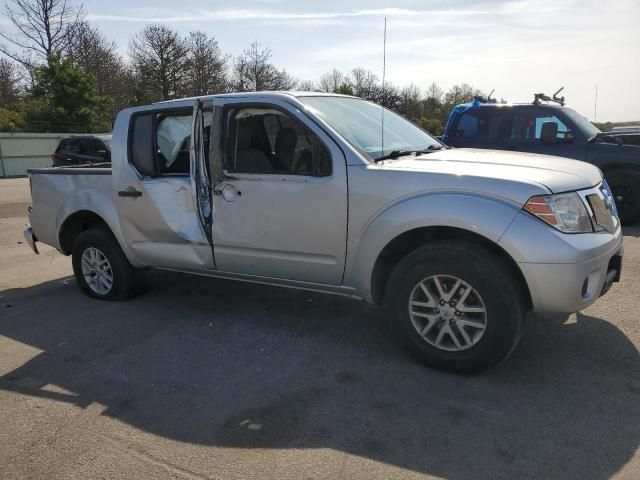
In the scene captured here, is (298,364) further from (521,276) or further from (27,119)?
(27,119)

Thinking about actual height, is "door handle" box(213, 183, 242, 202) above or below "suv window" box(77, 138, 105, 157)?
below

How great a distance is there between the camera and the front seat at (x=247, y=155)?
4137mm

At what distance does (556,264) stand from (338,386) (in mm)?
1507

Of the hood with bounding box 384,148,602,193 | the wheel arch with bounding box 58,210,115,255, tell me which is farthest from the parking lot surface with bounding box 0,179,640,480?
the hood with bounding box 384,148,602,193

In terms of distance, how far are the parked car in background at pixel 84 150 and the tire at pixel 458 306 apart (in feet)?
41.5

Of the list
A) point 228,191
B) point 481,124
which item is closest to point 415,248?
point 228,191

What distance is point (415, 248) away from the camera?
12.0ft

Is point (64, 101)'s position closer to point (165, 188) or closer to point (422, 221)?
point (165, 188)

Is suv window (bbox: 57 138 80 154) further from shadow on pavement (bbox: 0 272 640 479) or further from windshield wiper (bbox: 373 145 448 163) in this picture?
windshield wiper (bbox: 373 145 448 163)

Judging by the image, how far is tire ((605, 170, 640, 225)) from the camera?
8008 millimetres

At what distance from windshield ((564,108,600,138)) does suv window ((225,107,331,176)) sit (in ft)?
18.9

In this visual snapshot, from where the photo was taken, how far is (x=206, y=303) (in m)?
5.16

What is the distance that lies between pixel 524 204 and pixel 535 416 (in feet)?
3.93

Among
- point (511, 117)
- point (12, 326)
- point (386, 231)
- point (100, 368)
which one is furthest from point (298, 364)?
point (511, 117)
